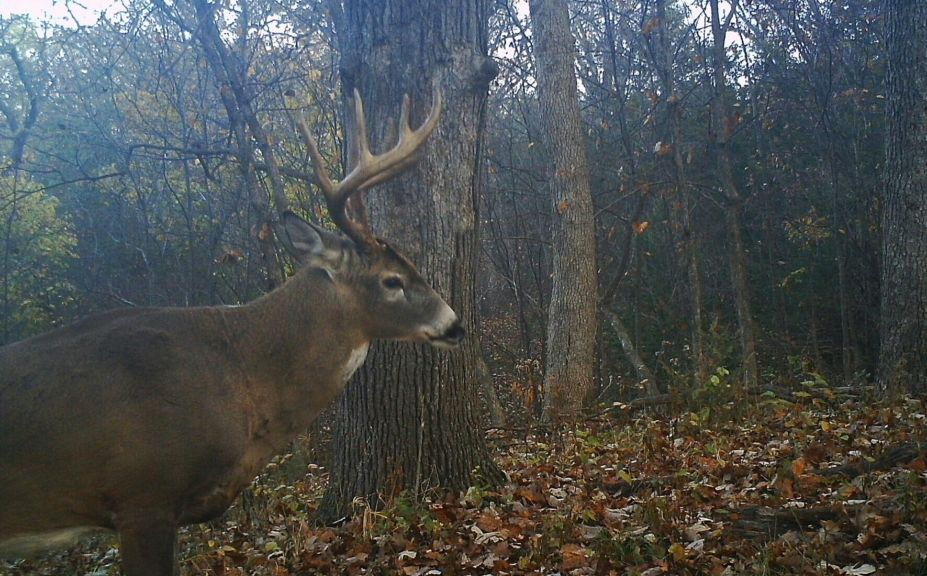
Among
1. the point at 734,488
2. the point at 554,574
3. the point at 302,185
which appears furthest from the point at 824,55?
the point at 554,574

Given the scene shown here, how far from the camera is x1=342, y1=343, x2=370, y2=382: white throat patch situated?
5.56 m

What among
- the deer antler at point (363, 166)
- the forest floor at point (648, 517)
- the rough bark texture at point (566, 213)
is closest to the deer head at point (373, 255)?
the deer antler at point (363, 166)

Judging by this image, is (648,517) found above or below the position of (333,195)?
below

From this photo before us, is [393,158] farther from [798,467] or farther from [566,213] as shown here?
[566,213]

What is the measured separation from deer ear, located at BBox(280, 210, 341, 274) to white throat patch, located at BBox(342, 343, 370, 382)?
23.4 inches

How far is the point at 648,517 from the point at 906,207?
596 cm

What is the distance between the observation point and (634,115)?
Result: 74.2ft

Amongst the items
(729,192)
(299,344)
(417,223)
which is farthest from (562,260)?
(299,344)

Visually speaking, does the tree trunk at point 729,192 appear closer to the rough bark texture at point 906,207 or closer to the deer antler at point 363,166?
the rough bark texture at point 906,207

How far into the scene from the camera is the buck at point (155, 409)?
4.45 meters

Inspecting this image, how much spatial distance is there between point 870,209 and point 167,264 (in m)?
16.6

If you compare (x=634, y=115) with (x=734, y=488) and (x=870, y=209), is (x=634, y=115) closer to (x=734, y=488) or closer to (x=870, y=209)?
(x=870, y=209)

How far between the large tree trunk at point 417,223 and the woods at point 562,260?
0.02m

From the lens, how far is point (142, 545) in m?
4.47
